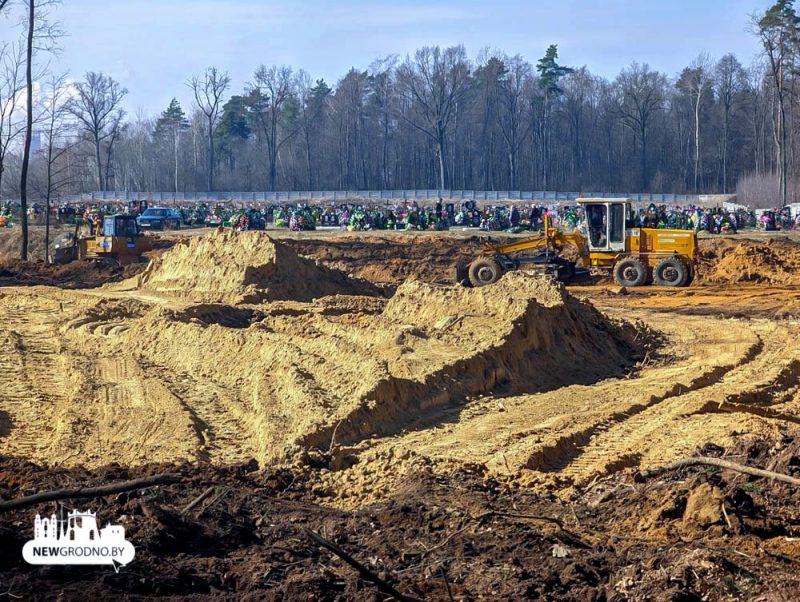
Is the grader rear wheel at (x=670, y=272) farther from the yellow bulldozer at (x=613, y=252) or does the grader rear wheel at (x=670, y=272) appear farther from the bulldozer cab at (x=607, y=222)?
the bulldozer cab at (x=607, y=222)

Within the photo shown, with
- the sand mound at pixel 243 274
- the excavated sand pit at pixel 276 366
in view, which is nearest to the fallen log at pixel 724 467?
the excavated sand pit at pixel 276 366

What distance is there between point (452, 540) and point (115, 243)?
99.6 feet

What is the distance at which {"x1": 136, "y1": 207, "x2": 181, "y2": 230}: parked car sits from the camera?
186 feet

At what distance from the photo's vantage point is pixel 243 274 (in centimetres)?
2586

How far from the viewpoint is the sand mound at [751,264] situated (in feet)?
102

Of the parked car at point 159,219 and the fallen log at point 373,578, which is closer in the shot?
the fallen log at point 373,578

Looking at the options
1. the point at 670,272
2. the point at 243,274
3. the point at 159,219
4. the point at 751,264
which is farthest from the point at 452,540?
the point at 159,219

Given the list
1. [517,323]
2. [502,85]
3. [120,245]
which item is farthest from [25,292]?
[502,85]

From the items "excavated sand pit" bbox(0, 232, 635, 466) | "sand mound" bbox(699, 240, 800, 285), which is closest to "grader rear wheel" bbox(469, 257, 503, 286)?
"excavated sand pit" bbox(0, 232, 635, 466)

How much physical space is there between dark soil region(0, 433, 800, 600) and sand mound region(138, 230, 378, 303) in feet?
51.6

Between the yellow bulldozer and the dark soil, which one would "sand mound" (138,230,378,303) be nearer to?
the yellow bulldozer

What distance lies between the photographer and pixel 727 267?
32.2 meters

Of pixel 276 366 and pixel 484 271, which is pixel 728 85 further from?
pixel 276 366

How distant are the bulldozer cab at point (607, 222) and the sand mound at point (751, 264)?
4.78 meters
